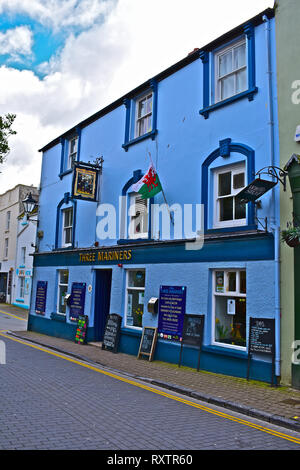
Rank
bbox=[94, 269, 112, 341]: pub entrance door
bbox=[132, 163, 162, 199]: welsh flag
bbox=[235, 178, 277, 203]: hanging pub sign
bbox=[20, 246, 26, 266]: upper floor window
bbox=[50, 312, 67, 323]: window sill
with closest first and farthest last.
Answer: bbox=[235, 178, 277, 203]: hanging pub sign
bbox=[132, 163, 162, 199]: welsh flag
bbox=[94, 269, 112, 341]: pub entrance door
bbox=[50, 312, 67, 323]: window sill
bbox=[20, 246, 26, 266]: upper floor window

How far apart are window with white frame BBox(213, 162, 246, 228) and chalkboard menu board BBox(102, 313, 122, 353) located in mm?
4849

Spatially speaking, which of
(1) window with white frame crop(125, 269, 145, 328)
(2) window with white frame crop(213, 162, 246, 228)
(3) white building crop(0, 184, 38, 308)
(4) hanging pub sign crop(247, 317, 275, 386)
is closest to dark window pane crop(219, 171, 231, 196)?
(2) window with white frame crop(213, 162, 246, 228)

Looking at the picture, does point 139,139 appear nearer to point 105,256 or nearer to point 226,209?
point 105,256

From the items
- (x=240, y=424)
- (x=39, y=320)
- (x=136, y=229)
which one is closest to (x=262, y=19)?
(x=136, y=229)

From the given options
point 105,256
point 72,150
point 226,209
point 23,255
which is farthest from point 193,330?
point 23,255

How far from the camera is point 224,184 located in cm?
1081

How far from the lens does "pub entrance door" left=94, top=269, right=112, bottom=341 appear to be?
14.9 m

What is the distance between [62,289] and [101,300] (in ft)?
10.2

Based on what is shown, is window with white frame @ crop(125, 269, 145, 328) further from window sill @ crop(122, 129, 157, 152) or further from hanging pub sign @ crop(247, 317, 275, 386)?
hanging pub sign @ crop(247, 317, 275, 386)

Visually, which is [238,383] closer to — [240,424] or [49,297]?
[240,424]

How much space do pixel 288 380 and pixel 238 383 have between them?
1.07 metres

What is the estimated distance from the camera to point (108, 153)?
604 inches

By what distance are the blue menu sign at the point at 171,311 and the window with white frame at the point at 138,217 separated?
2379 millimetres

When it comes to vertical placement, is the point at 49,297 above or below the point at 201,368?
above
